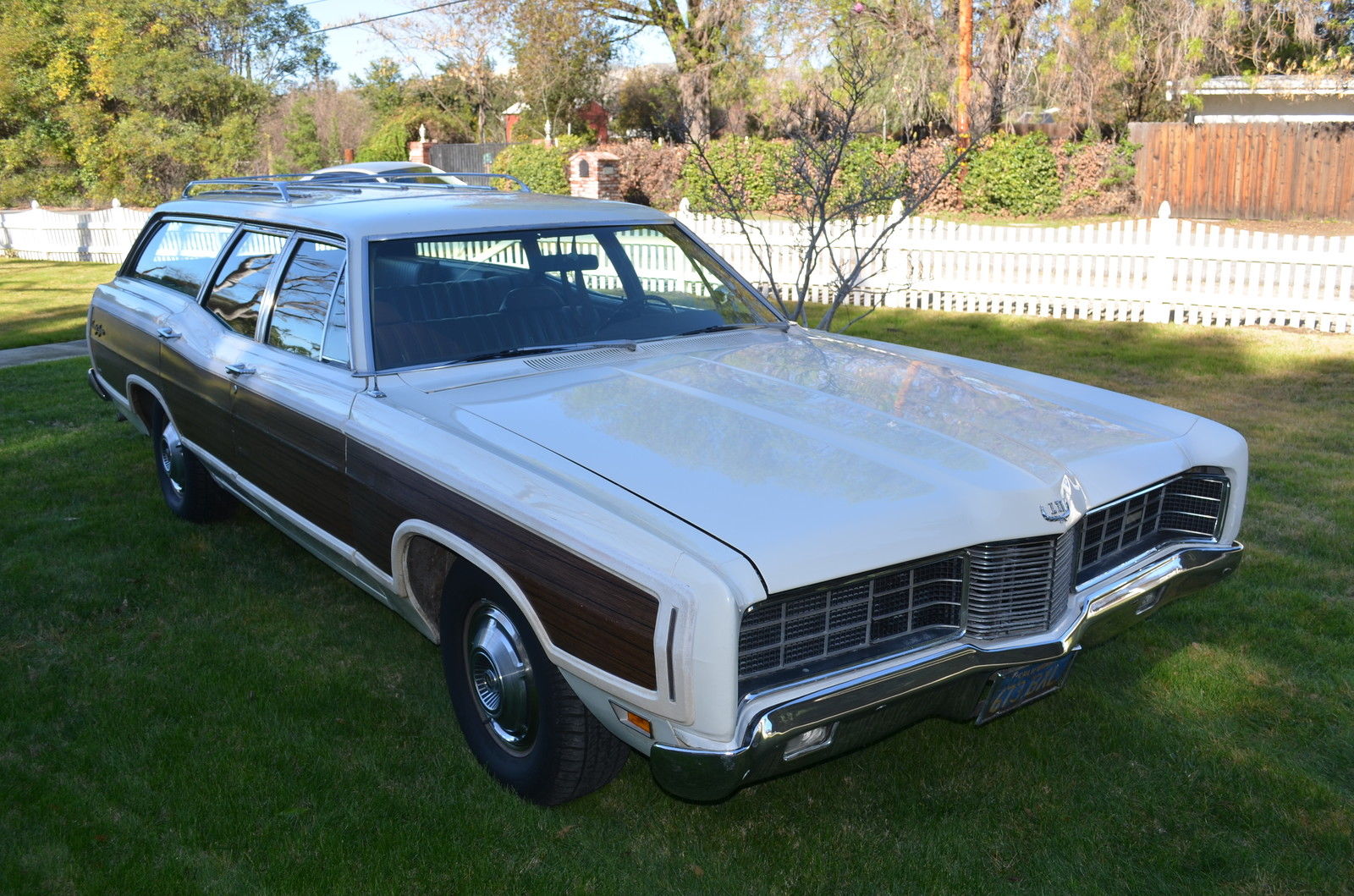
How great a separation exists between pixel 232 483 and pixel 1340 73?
979 inches

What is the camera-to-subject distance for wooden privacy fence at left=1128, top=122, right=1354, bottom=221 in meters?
23.1

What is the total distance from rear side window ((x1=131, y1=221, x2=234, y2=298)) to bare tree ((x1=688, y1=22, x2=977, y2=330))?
3910mm

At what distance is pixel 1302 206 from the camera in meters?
23.4

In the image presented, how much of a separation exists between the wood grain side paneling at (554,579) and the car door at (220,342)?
1.39 meters

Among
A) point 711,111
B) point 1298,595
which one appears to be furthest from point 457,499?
point 711,111

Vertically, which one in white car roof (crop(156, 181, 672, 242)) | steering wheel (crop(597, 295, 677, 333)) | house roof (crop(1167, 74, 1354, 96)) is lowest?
steering wheel (crop(597, 295, 677, 333))

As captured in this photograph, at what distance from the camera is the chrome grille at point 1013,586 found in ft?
9.55

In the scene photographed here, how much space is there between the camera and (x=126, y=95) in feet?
109

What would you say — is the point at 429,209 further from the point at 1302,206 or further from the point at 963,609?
the point at 1302,206

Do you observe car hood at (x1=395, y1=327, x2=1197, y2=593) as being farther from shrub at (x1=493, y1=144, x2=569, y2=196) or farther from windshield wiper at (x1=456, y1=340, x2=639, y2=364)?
shrub at (x1=493, y1=144, x2=569, y2=196)

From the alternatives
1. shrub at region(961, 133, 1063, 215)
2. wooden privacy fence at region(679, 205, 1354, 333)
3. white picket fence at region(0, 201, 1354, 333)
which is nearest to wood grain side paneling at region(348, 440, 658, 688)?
white picket fence at region(0, 201, 1354, 333)

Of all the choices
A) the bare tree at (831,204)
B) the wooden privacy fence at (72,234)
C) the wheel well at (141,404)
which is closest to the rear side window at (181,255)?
the wheel well at (141,404)

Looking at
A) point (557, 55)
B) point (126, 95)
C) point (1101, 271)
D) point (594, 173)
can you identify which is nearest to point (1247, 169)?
point (594, 173)

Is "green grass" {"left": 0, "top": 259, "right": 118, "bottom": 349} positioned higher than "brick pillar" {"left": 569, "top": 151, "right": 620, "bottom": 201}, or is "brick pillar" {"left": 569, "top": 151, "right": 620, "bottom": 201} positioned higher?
"brick pillar" {"left": 569, "top": 151, "right": 620, "bottom": 201}
